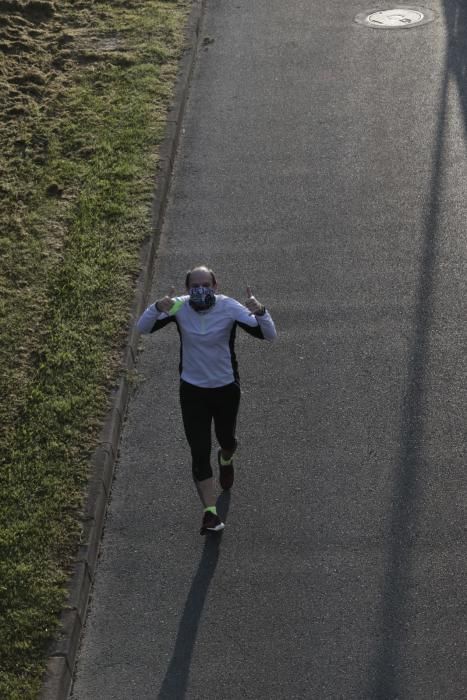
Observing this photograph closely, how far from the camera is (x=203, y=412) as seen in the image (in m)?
8.96

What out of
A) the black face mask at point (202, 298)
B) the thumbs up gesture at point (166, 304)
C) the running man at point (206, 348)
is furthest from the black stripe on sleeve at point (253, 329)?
the thumbs up gesture at point (166, 304)

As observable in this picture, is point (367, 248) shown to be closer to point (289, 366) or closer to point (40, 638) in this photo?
point (289, 366)

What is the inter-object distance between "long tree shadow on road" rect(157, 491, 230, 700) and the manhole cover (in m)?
10.9

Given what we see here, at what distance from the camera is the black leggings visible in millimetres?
8906

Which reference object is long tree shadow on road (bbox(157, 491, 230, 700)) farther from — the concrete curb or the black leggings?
the concrete curb

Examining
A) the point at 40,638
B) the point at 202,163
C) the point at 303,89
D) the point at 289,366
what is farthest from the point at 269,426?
the point at 303,89

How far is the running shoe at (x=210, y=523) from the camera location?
9047mm

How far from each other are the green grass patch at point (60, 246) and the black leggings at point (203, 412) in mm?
975

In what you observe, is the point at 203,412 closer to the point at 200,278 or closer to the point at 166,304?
the point at 166,304

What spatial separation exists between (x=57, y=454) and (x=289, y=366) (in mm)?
2380

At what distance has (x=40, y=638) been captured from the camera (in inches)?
316

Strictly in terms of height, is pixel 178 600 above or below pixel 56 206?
below

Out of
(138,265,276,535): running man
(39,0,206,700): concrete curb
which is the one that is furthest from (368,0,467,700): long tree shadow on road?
(39,0,206,700): concrete curb

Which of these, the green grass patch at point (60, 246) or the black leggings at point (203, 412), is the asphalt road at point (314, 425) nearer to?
the green grass patch at point (60, 246)
